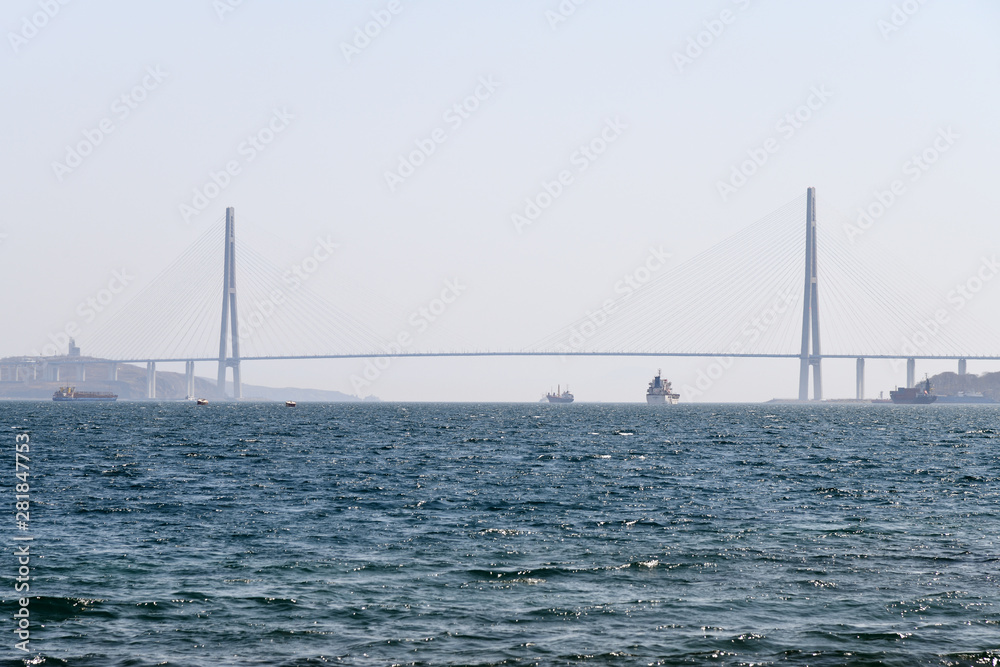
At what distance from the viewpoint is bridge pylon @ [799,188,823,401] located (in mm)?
178375

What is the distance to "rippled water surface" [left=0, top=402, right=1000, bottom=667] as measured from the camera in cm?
1510

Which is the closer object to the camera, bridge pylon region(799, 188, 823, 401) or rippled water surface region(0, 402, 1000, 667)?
rippled water surface region(0, 402, 1000, 667)

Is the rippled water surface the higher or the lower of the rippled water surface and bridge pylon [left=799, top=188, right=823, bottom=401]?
the lower

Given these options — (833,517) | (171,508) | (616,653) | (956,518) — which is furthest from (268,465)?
(616,653)

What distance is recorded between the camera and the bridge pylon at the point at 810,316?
585 ft

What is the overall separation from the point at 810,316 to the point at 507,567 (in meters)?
167

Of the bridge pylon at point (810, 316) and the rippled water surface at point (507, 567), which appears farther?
the bridge pylon at point (810, 316)

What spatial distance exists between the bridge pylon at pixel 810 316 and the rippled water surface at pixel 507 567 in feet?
467

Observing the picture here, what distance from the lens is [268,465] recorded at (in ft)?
146

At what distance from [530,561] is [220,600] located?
6700 mm

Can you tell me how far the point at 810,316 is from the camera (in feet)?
583

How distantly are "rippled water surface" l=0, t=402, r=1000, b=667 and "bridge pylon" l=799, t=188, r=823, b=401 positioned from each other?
14230cm

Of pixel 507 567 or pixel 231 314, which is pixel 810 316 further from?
pixel 507 567

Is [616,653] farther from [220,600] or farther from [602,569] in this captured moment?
[220,600]
